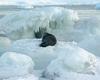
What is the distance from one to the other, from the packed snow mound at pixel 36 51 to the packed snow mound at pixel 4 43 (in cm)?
16

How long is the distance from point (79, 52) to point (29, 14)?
4.43 meters

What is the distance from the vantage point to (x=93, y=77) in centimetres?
437

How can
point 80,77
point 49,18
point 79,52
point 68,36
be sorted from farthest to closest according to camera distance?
point 49,18, point 68,36, point 79,52, point 80,77

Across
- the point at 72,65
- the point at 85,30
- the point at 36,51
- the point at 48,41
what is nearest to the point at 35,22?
the point at 85,30

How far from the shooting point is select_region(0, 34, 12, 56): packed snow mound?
21.5 ft

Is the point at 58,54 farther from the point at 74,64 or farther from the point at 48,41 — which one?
the point at 48,41

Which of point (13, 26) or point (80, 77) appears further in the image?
point (13, 26)

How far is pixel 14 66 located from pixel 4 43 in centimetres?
274

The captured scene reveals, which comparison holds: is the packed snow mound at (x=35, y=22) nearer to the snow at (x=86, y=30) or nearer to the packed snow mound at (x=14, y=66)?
the snow at (x=86, y=30)

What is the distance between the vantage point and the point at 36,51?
6152mm

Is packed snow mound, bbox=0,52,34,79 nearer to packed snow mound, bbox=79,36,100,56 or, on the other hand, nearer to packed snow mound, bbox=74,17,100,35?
packed snow mound, bbox=79,36,100,56

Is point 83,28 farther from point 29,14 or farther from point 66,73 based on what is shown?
point 66,73

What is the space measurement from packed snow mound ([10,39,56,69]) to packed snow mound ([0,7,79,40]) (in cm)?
148

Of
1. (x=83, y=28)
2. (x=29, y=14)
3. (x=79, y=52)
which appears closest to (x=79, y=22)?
(x=83, y=28)
